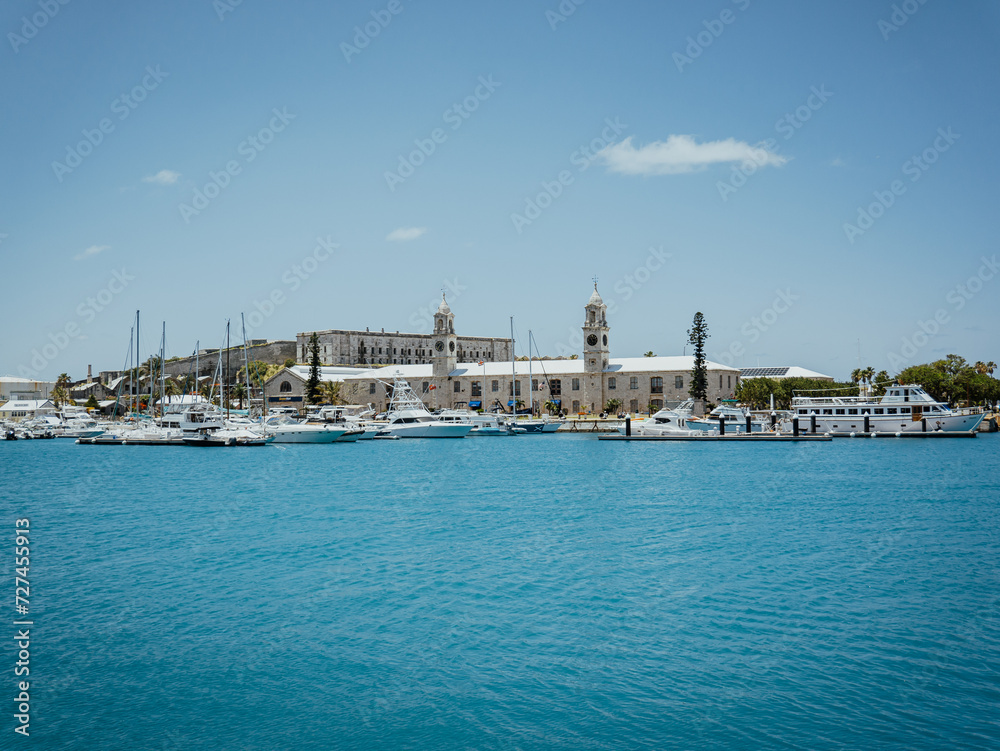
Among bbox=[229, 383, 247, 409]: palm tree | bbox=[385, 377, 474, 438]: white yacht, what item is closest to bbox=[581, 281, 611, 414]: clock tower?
bbox=[385, 377, 474, 438]: white yacht

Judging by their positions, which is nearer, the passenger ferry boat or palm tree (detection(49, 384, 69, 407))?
the passenger ferry boat

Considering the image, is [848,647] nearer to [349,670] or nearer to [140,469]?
[349,670]

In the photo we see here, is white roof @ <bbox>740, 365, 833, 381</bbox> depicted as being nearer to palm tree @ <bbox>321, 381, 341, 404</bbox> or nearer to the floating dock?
the floating dock

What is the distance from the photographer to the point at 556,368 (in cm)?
9294

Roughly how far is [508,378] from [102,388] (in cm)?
7844

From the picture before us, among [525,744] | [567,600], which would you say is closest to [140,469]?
[567,600]

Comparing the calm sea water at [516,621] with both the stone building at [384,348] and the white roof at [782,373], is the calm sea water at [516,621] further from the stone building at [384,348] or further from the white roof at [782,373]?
the stone building at [384,348]

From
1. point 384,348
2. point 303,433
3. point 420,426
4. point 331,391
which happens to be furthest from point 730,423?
point 384,348

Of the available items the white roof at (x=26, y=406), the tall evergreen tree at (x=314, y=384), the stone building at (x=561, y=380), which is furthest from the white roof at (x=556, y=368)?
the white roof at (x=26, y=406)

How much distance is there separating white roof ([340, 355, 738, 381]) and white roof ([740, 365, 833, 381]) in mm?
13198

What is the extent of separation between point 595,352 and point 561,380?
18.5 feet

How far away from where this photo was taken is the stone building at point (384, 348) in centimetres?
11888

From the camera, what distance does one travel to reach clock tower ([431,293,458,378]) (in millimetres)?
95375

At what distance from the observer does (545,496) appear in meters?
32.9
